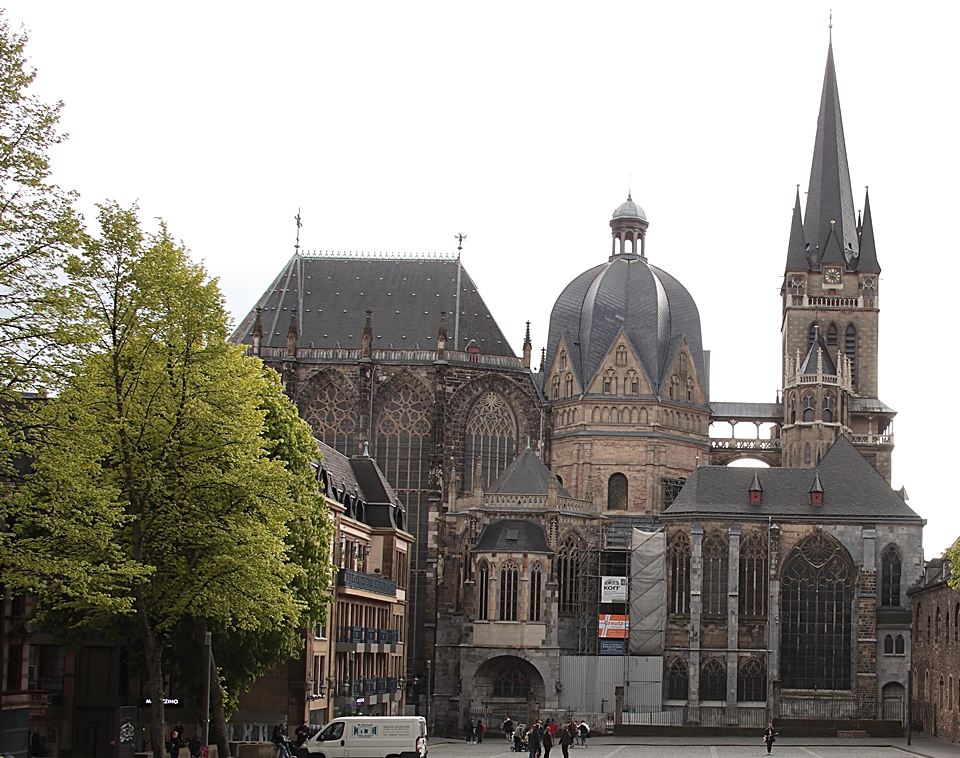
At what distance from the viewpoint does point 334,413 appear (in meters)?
89.5

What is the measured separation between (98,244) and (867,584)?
57725 mm

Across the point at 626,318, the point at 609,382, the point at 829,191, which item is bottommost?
the point at 609,382

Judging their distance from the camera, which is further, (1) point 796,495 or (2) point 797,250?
(2) point 797,250

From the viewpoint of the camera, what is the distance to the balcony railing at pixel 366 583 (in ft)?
201

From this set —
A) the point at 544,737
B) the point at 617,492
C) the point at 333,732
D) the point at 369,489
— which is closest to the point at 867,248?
the point at 617,492

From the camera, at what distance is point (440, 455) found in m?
87.6

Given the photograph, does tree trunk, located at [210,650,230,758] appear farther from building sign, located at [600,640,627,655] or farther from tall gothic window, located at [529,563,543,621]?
building sign, located at [600,640,627,655]

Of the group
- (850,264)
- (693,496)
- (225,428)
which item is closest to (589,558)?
(693,496)

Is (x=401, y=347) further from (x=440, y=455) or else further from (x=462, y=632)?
(x=462, y=632)

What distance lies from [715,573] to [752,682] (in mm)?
5912

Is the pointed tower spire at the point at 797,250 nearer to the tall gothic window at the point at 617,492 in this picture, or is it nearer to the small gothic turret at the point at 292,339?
the tall gothic window at the point at 617,492

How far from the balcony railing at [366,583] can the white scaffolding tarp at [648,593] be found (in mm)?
14063

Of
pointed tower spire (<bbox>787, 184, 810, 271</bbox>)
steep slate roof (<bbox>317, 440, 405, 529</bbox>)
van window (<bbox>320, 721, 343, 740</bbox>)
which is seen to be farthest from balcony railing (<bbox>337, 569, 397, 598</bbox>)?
pointed tower spire (<bbox>787, 184, 810, 271</bbox>)

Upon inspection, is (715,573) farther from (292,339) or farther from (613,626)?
(292,339)
